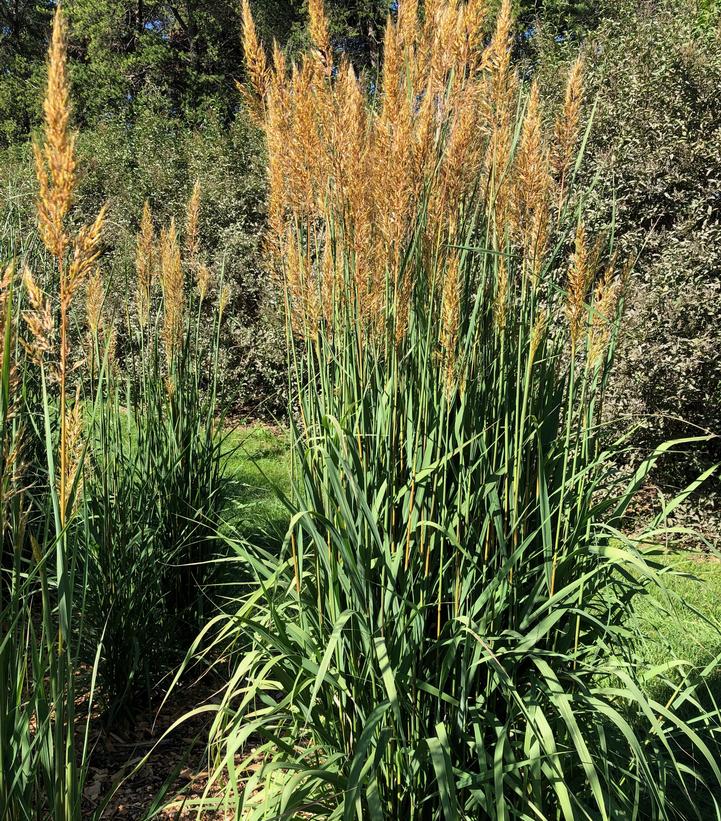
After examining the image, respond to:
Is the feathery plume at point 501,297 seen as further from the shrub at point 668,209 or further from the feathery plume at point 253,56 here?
the shrub at point 668,209

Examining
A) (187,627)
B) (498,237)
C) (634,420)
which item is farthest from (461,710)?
(634,420)

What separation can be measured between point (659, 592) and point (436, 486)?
3.08 m

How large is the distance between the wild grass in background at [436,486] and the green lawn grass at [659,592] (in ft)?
0.81

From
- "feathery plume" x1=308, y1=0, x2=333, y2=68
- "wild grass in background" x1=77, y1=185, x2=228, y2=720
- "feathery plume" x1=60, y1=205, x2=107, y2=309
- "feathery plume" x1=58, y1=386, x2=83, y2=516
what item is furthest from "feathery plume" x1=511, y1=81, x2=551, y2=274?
"wild grass in background" x1=77, y1=185, x2=228, y2=720

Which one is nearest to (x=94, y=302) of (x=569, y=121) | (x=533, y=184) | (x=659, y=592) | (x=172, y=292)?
(x=172, y=292)

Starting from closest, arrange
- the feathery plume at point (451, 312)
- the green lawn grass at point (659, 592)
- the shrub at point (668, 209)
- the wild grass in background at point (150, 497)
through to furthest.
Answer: the feathery plume at point (451, 312), the green lawn grass at point (659, 592), the wild grass in background at point (150, 497), the shrub at point (668, 209)

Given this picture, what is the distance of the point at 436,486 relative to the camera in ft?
6.27

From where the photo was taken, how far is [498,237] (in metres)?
2.10

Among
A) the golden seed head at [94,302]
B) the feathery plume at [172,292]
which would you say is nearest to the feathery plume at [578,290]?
the golden seed head at [94,302]

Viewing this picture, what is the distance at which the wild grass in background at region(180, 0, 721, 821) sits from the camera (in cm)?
173

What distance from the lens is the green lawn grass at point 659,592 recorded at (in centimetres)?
238

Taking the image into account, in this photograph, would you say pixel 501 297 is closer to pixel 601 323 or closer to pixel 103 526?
pixel 601 323

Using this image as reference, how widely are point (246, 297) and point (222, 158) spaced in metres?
2.32

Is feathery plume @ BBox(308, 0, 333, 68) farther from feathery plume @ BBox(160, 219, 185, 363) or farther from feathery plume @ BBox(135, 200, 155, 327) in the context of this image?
feathery plume @ BBox(135, 200, 155, 327)
